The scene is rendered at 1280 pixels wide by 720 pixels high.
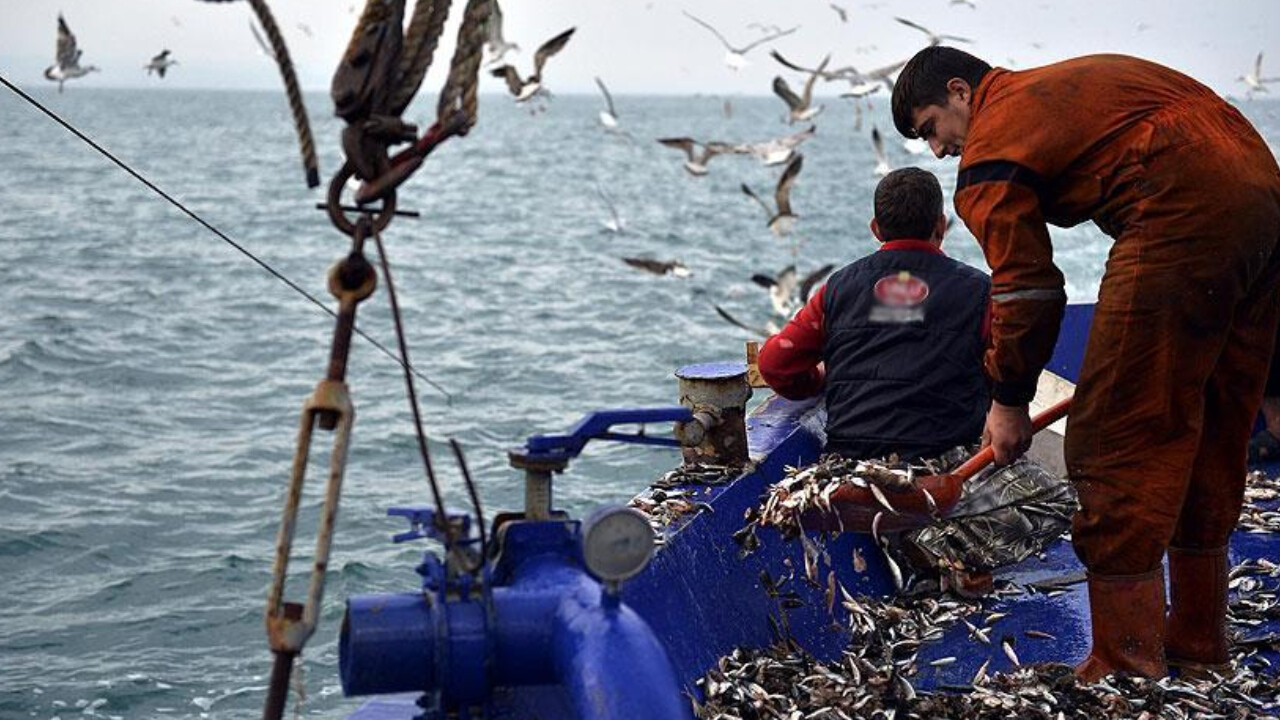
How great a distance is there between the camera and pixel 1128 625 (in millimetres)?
4336

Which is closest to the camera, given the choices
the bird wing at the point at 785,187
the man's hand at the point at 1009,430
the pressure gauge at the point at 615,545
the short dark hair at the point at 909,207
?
the pressure gauge at the point at 615,545

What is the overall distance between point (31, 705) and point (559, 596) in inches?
280

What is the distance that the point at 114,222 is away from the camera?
36.3 meters

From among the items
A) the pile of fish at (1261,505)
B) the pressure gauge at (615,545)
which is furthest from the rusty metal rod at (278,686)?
the pile of fish at (1261,505)

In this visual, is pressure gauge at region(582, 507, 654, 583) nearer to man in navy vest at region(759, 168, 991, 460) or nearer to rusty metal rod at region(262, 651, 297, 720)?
rusty metal rod at region(262, 651, 297, 720)

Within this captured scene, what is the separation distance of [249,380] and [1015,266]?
1612 centimetres

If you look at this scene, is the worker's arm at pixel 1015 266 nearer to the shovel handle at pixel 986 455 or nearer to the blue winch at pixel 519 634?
the shovel handle at pixel 986 455

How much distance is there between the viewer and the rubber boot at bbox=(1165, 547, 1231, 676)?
457cm

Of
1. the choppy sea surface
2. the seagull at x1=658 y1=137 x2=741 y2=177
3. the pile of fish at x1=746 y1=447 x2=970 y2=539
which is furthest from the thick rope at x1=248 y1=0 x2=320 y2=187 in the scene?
the seagull at x1=658 y1=137 x2=741 y2=177

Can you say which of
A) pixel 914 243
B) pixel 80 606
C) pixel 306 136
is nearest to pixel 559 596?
pixel 306 136

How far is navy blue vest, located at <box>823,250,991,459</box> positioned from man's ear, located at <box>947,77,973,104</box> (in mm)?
995

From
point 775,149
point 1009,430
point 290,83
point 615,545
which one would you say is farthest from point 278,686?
point 775,149

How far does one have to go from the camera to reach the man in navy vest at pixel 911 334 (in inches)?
207

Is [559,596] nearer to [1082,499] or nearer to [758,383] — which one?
[1082,499]
